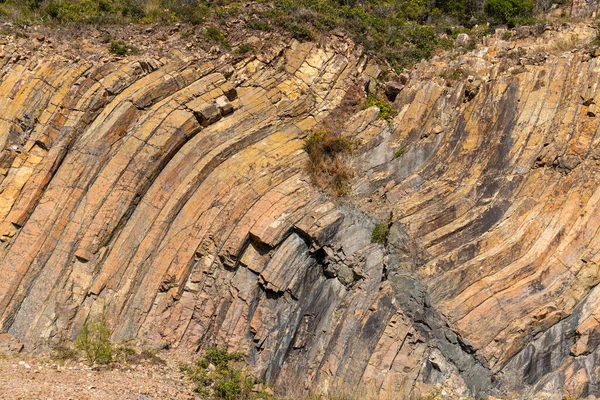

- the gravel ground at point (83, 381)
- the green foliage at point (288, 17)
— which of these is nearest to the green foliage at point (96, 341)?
the gravel ground at point (83, 381)

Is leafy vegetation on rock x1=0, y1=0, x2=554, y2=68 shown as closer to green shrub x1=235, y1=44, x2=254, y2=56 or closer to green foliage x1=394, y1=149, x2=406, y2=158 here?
green shrub x1=235, y1=44, x2=254, y2=56

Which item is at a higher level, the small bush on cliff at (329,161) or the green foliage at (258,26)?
the green foliage at (258,26)

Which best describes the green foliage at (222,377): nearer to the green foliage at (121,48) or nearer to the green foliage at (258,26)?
the green foliage at (121,48)

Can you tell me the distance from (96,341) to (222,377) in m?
2.89

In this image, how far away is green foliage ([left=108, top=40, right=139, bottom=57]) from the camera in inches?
641

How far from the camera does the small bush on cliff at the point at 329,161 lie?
50.0 ft

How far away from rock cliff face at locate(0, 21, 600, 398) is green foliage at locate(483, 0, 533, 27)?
5390 mm

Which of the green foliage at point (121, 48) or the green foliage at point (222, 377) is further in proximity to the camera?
the green foliage at point (121, 48)

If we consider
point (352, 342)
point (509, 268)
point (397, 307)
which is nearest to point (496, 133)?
point (509, 268)

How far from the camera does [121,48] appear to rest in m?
16.3

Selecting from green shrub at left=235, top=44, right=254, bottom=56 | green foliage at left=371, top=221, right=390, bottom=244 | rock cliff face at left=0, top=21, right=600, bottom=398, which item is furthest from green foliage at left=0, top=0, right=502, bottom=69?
green foliage at left=371, top=221, right=390, bottom=244

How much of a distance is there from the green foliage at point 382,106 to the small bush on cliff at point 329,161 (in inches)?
57.2

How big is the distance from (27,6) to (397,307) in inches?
580

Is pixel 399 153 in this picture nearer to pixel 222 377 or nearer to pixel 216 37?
pixel 216 37
